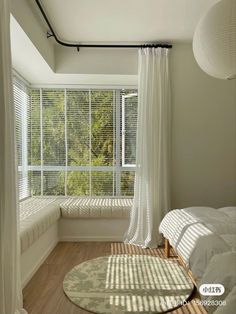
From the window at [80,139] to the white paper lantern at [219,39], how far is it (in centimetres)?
257

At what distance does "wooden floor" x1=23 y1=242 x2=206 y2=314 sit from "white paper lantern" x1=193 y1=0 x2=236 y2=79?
180 cm

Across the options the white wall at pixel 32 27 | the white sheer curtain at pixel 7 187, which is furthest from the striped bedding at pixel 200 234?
the white wall at pixel 32 27

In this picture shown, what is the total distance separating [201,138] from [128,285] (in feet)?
7.32

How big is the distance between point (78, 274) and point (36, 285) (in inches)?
15.9

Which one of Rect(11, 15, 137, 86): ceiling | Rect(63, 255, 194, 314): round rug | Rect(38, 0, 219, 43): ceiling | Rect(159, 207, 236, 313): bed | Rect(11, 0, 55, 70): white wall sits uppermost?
Rect(38, 0, 219, 43): ceiling

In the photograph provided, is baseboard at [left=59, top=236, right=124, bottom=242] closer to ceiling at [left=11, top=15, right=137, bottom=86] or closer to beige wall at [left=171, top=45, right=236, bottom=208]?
beige wall at [left=171, top=45, right=236, bottom=208]

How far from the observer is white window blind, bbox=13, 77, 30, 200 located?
13.1ft

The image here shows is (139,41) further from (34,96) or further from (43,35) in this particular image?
(34,96)

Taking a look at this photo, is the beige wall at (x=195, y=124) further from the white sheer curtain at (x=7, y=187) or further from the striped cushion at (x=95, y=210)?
the white sheer curtain at (x=7, y=187)

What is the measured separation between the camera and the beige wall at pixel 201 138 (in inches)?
151

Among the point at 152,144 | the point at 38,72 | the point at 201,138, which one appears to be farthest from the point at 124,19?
the point at 201,138

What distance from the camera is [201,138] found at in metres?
3.86

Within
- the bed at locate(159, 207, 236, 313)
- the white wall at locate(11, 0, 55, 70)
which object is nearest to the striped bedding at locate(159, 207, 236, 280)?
the bed at locate(159, 207, 236, 313)

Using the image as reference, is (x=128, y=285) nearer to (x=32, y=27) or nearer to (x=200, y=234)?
(x=200, y=234)
